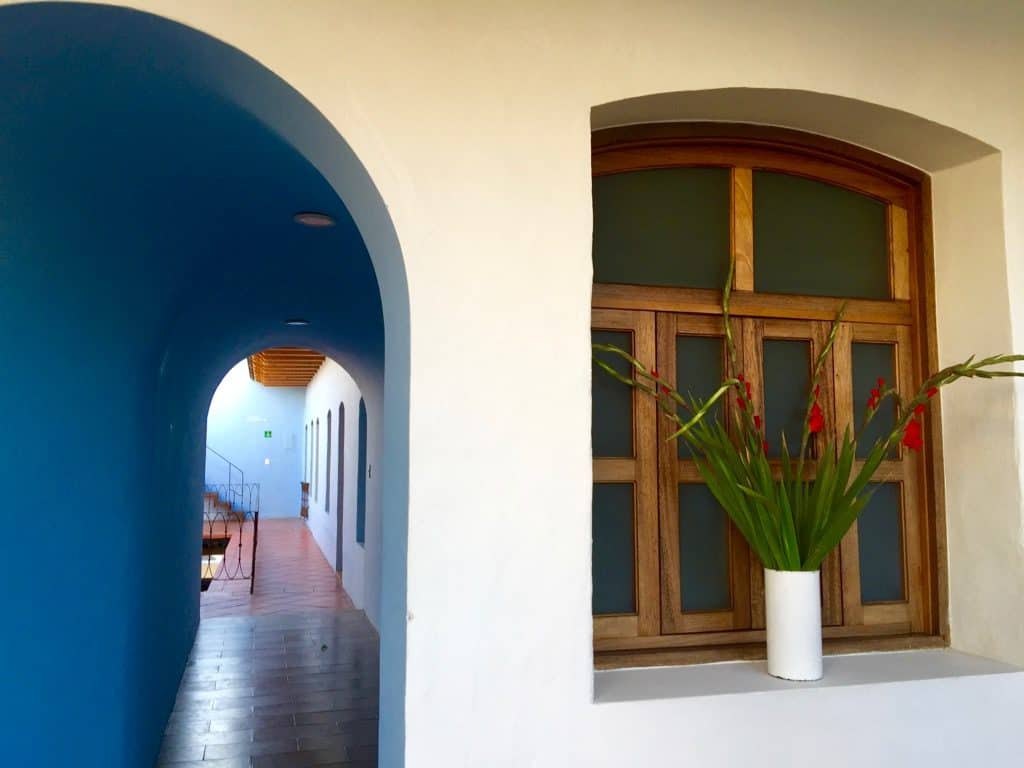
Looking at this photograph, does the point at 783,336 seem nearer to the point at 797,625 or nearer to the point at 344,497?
the point at 797,625

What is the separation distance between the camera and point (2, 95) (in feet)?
6.41

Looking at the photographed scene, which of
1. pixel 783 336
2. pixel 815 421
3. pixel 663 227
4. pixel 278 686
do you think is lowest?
pixel 278 686

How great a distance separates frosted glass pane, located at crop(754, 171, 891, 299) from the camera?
258 cm

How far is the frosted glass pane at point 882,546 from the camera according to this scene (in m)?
2.59

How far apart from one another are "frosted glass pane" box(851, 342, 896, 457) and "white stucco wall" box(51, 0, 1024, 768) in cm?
76

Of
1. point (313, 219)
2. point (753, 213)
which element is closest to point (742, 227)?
point (753, 213)

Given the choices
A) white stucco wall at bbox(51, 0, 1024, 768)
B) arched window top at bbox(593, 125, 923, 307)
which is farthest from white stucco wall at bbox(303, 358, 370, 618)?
white stucco wall at bbox(51, 0, 1024, 768)

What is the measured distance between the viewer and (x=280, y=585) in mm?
10422

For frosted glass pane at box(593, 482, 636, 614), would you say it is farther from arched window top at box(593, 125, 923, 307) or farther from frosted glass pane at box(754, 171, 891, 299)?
frosted glass pane at box(754, 171, 891, 299)

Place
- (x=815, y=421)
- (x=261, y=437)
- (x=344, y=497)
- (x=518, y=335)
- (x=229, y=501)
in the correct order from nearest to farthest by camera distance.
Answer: (x=518, y=335)
(x=815, y=421)
(x=344, y=497)
(x=229, y=501)
(x=261, y=437)

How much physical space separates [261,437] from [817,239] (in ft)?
67.2

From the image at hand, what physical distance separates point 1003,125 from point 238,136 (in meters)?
2.34

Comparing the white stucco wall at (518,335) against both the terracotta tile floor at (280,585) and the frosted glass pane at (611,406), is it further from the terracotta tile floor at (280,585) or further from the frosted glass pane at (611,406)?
the terracotta tile floor at (280,585)

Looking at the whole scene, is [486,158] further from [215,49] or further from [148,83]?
[148,83]
